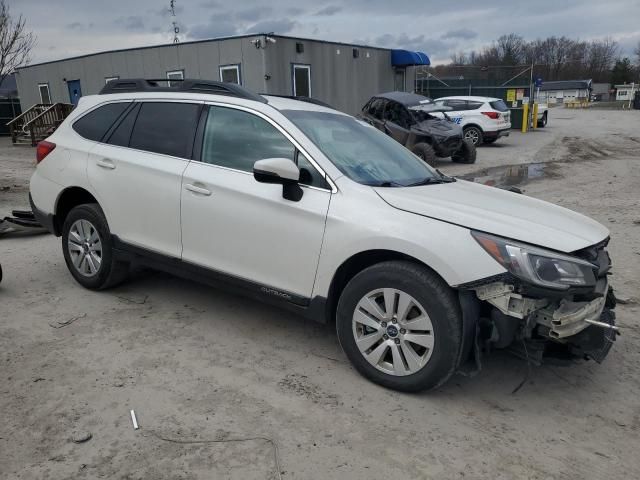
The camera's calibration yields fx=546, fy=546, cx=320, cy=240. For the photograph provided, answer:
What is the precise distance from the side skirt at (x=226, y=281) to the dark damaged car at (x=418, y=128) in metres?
9.61

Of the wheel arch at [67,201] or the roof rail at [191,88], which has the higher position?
the roof rail at [191,88]

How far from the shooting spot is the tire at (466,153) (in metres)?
14.4

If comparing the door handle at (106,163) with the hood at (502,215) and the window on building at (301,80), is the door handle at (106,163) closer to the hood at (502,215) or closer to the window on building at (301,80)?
the hood at (502,215)

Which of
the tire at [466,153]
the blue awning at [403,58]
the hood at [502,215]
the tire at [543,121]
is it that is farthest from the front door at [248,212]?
the tire at [543,121]

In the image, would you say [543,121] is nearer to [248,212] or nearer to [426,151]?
[426,151]

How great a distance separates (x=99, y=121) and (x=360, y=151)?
2361 mm

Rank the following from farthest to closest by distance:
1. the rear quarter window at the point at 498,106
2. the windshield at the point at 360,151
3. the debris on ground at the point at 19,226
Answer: the rear quarter window at the point at 498,106 → the debris on ground at the point at 19,226 → the windshield at the point at 360,151

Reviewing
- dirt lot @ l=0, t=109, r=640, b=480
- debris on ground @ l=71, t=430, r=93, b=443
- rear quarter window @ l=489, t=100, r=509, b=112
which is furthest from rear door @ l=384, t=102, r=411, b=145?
debris on ground @ l=71, t=430, r=93, b=443

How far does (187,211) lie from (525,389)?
8.38 ft

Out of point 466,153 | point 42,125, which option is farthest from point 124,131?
point 42,125

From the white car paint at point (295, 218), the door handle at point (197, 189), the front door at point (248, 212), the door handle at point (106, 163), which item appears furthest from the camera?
the door handle at point (106, 163)

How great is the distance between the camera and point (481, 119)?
18.5 meters

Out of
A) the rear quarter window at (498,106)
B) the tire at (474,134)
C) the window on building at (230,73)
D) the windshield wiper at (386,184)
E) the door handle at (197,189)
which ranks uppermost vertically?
the window on building at (230,73)

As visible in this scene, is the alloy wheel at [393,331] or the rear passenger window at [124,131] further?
the rear passenger window at [124,131]
